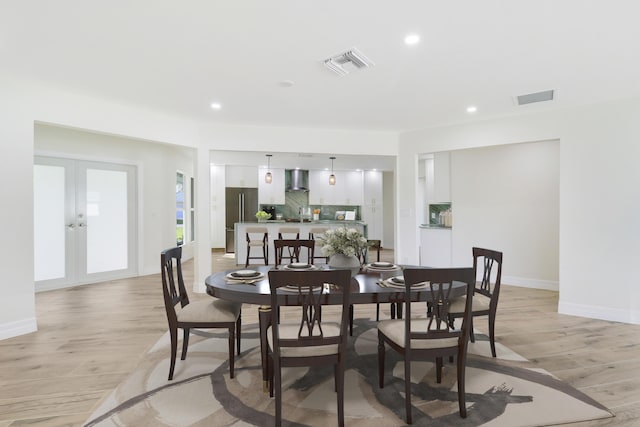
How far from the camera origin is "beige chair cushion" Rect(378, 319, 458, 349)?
81.1 inches

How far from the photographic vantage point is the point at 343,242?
2.93 meters

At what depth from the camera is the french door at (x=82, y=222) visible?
5.16 meters

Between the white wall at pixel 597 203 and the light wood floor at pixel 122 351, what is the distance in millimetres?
338

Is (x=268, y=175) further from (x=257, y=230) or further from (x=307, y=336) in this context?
(x=307, y=336)

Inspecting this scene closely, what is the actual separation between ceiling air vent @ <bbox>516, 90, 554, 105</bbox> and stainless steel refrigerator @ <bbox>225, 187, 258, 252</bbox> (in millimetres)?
7050

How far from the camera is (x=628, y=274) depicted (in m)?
3.78

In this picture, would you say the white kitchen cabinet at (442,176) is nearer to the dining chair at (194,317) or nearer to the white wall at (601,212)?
the white wall at (601,212)

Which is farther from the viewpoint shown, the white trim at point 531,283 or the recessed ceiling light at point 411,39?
the white trim at point 531,283

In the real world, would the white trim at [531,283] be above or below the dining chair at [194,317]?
below

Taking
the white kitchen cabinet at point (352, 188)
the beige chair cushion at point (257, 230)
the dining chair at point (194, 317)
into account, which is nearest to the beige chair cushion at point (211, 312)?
the dining chair at point (194, 317)

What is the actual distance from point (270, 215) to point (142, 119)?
16.1 feet

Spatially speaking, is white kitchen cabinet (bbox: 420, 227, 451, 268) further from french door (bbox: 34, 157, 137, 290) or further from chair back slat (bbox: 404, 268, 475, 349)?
french door (bbox: 34, 157, 137, 290)

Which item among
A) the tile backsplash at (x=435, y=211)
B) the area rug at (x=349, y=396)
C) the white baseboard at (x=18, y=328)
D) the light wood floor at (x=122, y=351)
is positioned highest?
the tile backsplash at (x=435, y=211)

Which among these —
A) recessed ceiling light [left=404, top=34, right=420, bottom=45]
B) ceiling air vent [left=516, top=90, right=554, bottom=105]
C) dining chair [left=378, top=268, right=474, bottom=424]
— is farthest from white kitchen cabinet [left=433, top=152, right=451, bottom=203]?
dining chair [left=378, top=268, right=474, bottom=424]
